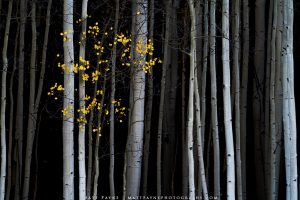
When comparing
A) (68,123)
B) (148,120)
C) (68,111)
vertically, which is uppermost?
(148,120)

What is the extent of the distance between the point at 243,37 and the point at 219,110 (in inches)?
74.7

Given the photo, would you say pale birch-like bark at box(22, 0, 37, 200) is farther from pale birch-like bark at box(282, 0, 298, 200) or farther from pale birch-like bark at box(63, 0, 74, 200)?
pale birch-like bark at box(282, 0, 298, 200)

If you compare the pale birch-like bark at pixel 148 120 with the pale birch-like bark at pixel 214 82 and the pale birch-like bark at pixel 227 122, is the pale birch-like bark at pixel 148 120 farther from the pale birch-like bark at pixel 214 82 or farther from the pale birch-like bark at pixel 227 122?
the pale birch-like bark at pixel 227 122

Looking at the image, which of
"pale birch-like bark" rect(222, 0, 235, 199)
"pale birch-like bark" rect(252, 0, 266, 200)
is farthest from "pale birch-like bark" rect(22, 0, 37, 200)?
"pale birch-like bark" rect(252, 0, 266, 200)

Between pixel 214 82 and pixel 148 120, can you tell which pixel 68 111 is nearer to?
pixel 214 82

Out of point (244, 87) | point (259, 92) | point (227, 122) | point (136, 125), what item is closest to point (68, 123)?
point (136, 125)

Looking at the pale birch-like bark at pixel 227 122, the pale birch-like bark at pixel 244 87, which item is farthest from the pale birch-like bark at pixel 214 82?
the pale birch-like bark at pixel 244 87

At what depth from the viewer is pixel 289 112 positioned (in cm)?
693

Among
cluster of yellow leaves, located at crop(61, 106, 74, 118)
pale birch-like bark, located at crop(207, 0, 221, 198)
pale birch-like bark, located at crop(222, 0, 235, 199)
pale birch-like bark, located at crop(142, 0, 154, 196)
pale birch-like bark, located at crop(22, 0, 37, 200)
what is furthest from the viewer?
pale birch-like bark, located at crop(142, 0, 154, 196)

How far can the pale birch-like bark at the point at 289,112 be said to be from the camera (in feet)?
22.3

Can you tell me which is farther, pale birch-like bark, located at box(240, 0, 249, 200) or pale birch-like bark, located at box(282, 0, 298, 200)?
pale birch-like bark, located at box(240, 0, 249, 200)

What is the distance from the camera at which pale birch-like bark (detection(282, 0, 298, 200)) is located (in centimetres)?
680

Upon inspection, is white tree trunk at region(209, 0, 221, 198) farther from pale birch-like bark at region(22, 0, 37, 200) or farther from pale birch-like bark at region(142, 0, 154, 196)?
pale birch-like bark at region(22, 0, 37, 200)

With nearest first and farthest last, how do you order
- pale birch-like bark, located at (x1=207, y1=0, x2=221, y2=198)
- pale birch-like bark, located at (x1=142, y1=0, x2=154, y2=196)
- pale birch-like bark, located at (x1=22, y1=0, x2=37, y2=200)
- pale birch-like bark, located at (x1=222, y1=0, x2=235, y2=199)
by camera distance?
pale birch-like bark, located at (x1=222, y1=0, x2=235, y2=199)
pale birch-like bark, located at (x1=207, y1=0, x2=221, y2=198)
pale birch-like bark, located at (x1=22, y1=0, x2=37, y2=200)
pale birch-like bark, located at (x1=142, y1=0, x2=154, y2=196)
